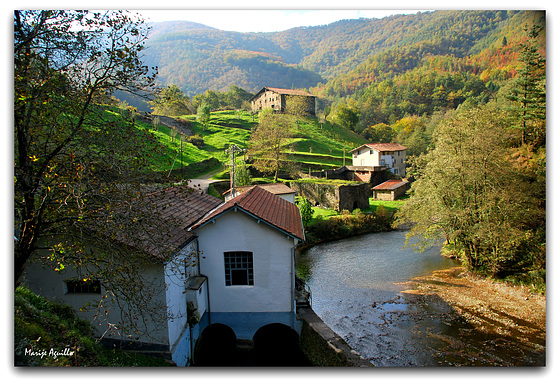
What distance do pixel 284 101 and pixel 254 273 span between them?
145ft

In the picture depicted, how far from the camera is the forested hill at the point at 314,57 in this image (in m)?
12.5

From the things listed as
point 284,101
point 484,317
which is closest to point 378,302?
point 484,317

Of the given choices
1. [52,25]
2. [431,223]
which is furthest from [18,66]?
[431,223]

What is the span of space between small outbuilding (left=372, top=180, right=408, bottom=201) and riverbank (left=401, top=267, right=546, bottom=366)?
1666 cm

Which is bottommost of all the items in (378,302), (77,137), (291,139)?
(378,302)

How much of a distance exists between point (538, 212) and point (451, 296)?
397cm

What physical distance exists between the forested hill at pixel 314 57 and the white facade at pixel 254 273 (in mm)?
6124

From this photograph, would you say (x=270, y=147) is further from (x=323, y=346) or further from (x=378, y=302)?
(x=323, y=346)

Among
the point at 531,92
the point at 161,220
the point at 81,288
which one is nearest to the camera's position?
the point at 161,220

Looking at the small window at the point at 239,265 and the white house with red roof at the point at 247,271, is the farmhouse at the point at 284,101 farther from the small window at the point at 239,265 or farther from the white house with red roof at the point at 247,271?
the small window at the point at 239,265

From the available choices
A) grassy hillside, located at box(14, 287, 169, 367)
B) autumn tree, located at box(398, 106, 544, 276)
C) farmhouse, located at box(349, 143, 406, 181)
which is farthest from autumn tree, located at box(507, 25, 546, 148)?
farmhouse, located at box(349, 143, 406, 181)

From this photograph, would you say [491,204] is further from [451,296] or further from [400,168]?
[400,168]

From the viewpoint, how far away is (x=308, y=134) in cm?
4650

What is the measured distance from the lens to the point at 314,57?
115 ft
